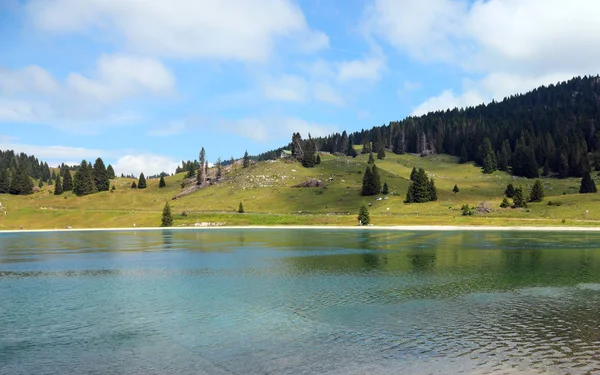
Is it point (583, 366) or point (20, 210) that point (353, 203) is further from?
point (583, 366)

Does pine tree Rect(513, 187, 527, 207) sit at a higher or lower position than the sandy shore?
higher

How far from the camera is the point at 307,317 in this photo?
3169 cm

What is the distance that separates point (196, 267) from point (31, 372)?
38.5 metres

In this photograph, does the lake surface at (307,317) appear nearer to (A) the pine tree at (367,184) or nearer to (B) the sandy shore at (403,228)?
(B) the sandy shore at (403,228)

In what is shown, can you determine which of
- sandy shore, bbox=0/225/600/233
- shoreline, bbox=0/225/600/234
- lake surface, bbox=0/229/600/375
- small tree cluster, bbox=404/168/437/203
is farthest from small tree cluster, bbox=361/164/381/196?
lake surface, bbox=0/229/600/375

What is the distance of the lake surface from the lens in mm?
22344

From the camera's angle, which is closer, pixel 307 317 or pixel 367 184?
pixel 307 317

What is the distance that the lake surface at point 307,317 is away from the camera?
2234cm

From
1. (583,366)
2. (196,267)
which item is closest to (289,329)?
(583,366)

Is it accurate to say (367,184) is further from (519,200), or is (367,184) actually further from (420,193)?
(519,200)

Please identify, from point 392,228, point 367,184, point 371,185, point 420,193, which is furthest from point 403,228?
point 367,184

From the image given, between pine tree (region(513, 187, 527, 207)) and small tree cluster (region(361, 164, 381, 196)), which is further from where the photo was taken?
small tree cluster (region(361, 164, 381, 196))

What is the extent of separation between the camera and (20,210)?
185375mm

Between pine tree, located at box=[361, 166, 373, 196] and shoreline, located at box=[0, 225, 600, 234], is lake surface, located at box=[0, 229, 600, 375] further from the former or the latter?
pine tree, located at box=[361, 166, 373, 196]
